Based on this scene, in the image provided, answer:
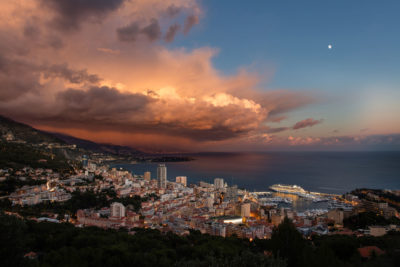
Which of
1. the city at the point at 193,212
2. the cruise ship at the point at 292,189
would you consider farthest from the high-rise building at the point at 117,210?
the cruise ship at the point at 292,189

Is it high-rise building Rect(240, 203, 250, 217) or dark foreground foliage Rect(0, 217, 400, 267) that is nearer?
A: dark foreground foliage Rect(0, 217, 400, 267)

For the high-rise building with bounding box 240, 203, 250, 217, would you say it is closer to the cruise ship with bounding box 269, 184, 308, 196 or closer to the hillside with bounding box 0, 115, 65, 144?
the cruise ship with bounding box 269, 184, 308, 196

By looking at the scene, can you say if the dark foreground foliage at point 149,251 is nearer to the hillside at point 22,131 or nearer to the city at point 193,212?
the city at point 193,212

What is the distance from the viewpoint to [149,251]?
19.4 feet

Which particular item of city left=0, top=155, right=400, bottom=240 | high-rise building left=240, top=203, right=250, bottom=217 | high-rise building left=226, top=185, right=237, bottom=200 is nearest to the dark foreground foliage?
city left=0, top=155, right=400, bottom=240

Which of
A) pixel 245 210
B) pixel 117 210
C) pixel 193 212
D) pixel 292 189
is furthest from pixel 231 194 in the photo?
pixel 117 210

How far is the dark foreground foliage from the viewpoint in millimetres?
3195

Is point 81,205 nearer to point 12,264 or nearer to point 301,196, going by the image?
point 12,264

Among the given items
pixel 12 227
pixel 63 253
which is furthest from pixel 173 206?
pixel 12 227

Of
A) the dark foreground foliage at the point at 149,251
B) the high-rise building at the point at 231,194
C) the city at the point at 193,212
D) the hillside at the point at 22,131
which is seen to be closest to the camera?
the dark foreground foliage at the point at 149,251

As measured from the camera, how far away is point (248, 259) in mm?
3125

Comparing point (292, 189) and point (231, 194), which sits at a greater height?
point (231, 194)

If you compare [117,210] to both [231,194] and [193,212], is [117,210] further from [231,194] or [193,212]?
[231,194]

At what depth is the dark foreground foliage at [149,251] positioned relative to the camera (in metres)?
3.20
